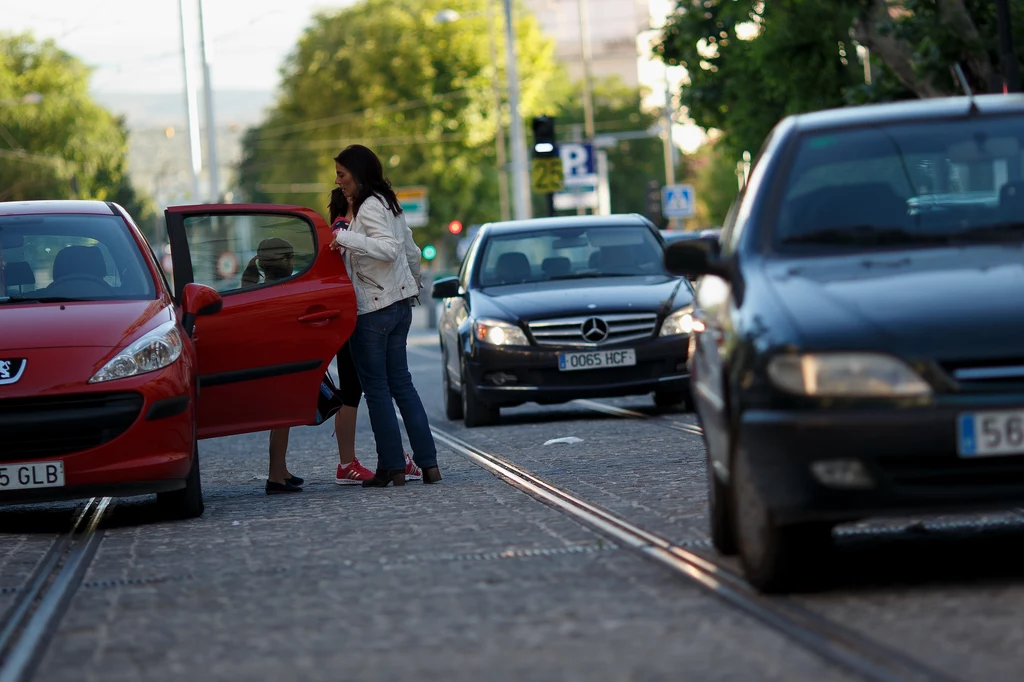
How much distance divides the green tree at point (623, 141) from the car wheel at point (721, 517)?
10109 centimetres

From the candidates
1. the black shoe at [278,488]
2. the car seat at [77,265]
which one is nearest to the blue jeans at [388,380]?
the black shoe at [278,488]

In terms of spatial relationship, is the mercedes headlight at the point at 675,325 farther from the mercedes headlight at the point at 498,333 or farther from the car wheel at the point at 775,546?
the car wheel at the point at 775,546

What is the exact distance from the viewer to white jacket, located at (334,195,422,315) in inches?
422

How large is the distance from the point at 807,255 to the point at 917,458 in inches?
41.3

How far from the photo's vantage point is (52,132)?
88.9m

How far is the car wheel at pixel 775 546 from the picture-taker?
601 centimetres

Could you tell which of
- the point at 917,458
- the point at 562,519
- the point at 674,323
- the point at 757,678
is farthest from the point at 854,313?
the point at 674,323

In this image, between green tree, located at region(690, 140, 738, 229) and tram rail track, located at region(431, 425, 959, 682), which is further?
green tree, located at region(690, 140, 738, 229)

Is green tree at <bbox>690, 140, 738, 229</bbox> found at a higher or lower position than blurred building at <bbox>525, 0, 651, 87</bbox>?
lower

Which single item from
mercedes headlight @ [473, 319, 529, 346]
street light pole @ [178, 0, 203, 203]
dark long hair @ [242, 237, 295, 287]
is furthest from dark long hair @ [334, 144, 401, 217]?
street light pole @ [178, 0, 203, 203]

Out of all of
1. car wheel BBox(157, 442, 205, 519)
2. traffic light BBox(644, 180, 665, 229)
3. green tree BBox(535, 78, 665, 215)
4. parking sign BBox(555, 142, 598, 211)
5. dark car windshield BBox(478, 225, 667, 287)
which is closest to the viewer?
car wheel BBox(157, 442, 205, 519)

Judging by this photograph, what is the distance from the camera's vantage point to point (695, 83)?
3192 cm

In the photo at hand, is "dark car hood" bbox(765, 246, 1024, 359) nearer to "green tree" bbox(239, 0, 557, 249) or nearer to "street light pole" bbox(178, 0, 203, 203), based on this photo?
"street light pole" bbox(178, 0, 203, 203)

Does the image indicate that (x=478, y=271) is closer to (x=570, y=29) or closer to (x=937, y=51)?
(x=937, y=51)
